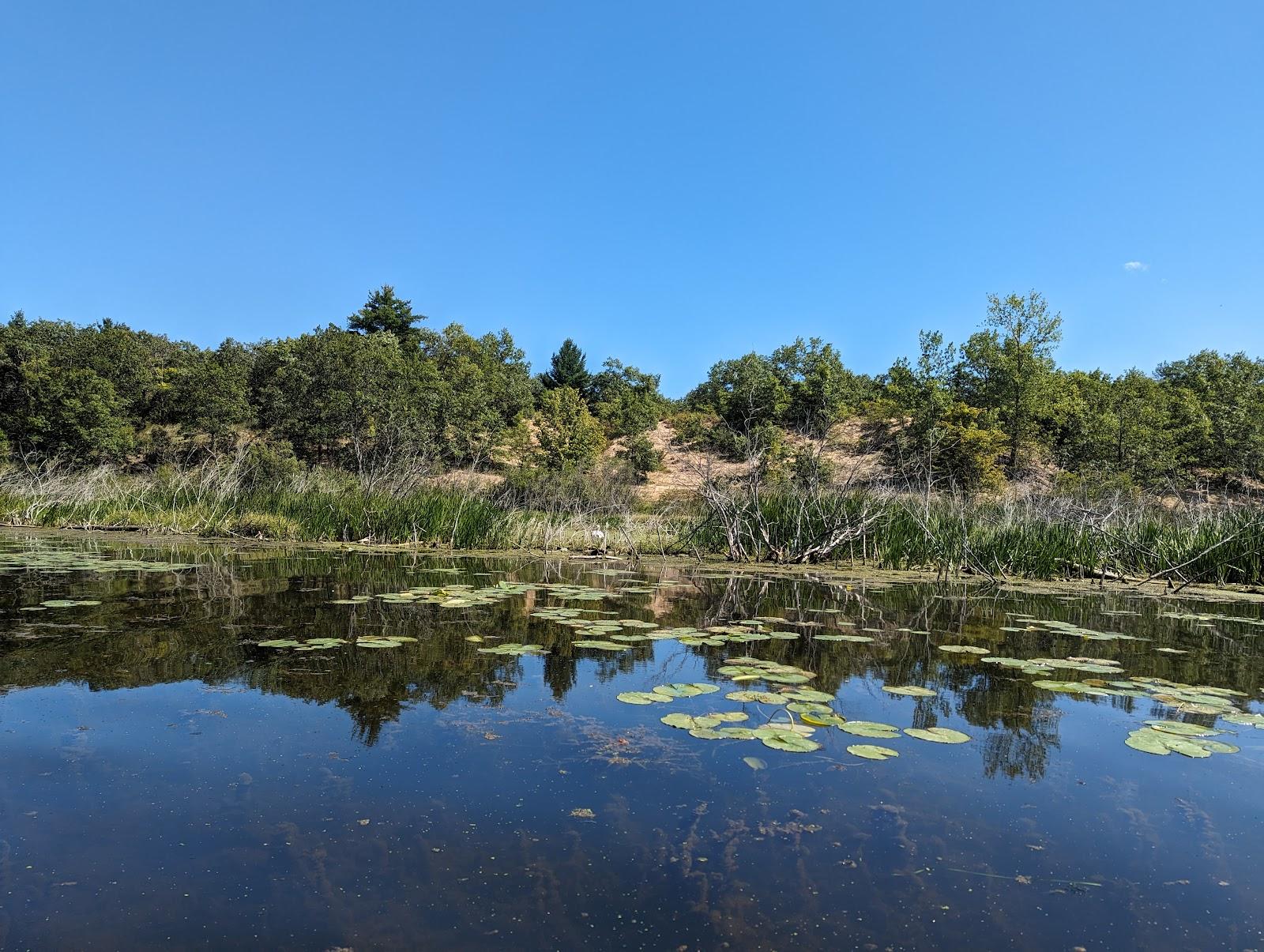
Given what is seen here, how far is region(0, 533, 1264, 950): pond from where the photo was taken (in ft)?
6.33

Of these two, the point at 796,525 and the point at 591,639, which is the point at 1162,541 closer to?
the point at 796,525

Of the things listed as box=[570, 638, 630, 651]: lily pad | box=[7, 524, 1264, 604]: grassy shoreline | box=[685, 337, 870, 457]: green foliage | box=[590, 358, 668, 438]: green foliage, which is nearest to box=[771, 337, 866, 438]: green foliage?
box=[685, 337, 870, 457]: green foliage

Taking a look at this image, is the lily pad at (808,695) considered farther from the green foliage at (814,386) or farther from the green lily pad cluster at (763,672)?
the green foliage at (814,386)

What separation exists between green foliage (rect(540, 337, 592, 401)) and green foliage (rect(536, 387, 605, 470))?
731cm

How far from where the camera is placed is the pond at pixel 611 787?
1.93m

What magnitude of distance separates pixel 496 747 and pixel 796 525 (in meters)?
9.51

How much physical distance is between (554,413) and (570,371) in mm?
9398

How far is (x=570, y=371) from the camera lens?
4184 centimetres

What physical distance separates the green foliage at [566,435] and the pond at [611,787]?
24.1m

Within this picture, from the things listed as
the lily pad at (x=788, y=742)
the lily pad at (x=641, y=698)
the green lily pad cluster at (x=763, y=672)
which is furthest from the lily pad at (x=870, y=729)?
the lily pad at (x=641, y=698)

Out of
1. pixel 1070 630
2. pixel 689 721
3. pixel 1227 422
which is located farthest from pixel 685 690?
pixel 1227 422

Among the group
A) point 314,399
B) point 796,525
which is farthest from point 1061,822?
point 314,399

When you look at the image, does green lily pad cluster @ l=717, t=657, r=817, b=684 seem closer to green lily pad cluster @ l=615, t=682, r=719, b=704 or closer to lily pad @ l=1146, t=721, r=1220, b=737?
green lily pad cluster @ l=615, t=682, r=719, b=704

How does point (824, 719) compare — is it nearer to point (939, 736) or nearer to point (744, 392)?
point (939, 736)
